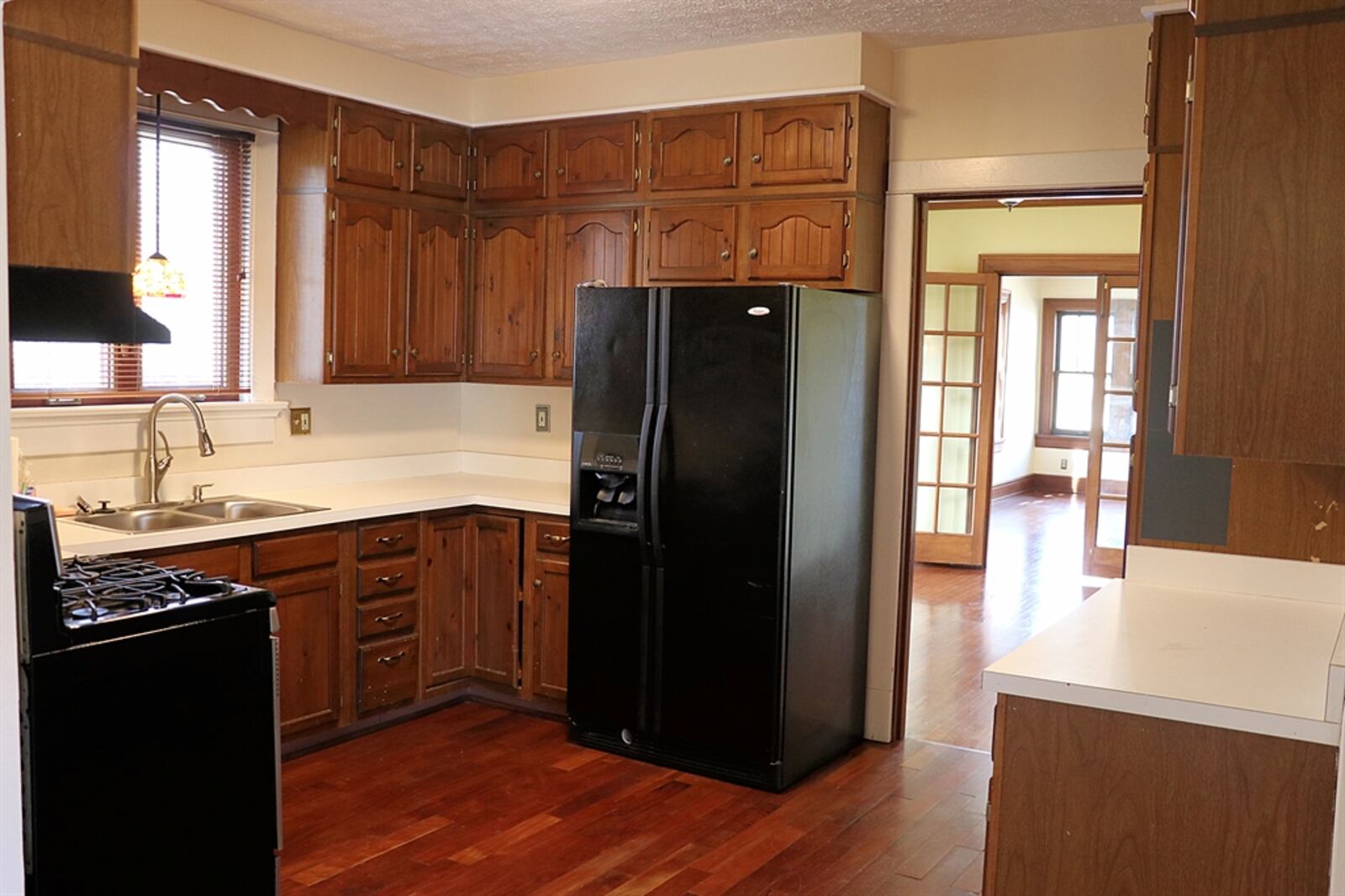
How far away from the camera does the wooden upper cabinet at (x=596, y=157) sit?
15.1 ft

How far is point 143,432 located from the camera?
4125mm

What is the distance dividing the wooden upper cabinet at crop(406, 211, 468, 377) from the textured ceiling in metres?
0.71

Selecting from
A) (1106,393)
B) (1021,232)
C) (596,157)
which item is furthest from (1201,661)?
(1021,232)

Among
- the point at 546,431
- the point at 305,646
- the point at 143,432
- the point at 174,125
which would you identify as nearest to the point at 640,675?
the point at 305,646

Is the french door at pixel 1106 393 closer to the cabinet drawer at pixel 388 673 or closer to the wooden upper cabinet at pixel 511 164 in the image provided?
the wooden upper cabinet at pixel 511 164

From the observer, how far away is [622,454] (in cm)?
410

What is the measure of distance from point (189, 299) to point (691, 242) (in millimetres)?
1800

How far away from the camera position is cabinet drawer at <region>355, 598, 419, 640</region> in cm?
429

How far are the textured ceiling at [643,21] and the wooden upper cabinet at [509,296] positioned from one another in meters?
0.74

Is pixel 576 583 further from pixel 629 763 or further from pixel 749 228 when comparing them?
pixel 749 228

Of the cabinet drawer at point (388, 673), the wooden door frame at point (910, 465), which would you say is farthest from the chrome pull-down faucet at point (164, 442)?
the wooden door frame at point (910, 465)

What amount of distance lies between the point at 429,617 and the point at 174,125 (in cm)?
195

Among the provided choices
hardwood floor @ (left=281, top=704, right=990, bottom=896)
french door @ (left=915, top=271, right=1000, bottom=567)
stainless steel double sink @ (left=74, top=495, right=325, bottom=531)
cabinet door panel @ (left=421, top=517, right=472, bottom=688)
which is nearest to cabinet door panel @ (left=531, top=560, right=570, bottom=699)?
hardwood floor @ (left=281, top=704, right=990, bottom=896)

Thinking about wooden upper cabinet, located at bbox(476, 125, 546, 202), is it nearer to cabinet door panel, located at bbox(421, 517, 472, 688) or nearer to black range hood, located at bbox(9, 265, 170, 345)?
cabinet door panel, located at bbox(421, 517, 472, 688)
